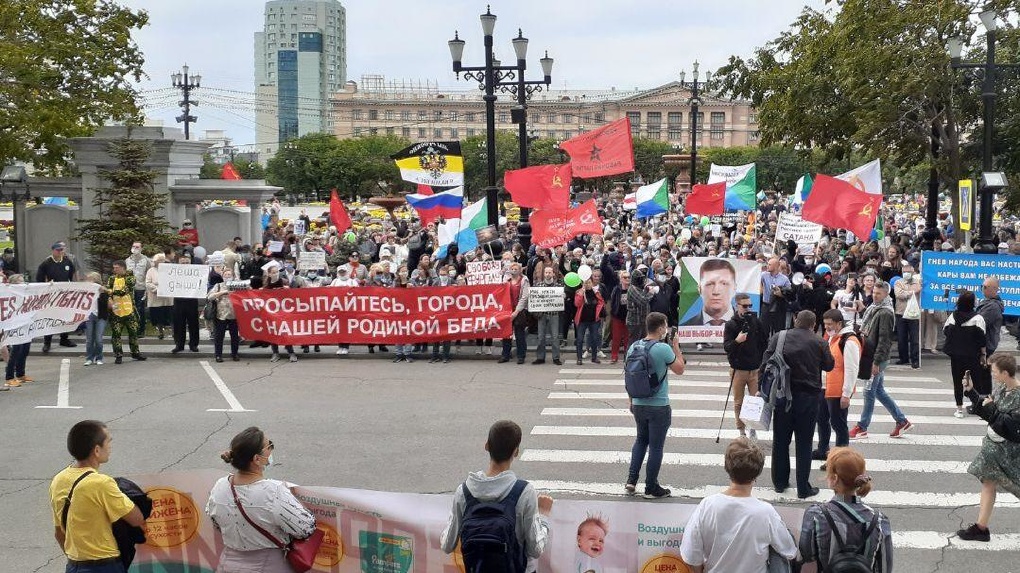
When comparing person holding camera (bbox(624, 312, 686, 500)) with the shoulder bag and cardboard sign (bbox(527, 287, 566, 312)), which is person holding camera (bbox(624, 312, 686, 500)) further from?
cardboard sign (bbox(527, 287, 566, 312))

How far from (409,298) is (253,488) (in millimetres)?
12162

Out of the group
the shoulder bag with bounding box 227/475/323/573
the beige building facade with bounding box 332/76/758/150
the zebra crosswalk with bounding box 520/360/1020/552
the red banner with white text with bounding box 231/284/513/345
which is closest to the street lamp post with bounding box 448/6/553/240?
the red banner with white text with bounding box 231/284/513/345

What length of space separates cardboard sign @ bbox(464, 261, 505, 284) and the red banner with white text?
848 millimetres

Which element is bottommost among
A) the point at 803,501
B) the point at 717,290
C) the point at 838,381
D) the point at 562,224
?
the point at 803,501

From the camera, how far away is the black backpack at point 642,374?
29.3 feet

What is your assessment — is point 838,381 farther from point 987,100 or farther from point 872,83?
point 872,83

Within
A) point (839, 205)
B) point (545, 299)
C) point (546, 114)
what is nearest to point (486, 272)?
point (545, 299)

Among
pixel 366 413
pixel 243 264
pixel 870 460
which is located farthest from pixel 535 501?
pixel 243 264

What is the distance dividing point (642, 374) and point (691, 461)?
2.21 m

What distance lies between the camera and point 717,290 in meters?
17.1

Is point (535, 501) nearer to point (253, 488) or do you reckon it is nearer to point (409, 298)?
point (253, 488)

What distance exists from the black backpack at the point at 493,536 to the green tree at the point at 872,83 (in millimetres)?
21314

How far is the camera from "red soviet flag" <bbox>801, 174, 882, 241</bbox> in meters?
18.1

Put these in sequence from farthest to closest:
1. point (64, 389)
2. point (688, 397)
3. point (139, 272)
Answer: point (139, 272) → point (64, 389) → point (688, 397)
